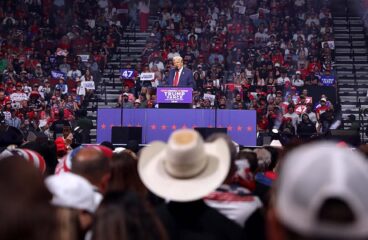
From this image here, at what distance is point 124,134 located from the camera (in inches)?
533

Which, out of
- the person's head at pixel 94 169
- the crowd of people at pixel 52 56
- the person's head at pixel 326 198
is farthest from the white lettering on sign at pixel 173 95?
the person's head at pixel 326 198

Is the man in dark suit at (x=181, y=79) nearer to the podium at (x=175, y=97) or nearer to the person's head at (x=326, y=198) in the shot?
the podium at (x=175, y=97)

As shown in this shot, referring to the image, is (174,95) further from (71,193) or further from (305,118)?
(71,193)

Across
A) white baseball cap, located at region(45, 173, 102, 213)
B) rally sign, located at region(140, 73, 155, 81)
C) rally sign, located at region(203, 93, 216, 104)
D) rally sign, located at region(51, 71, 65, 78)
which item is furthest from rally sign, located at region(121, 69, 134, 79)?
white baseball cap, located at region(45, 173, 102, 213)

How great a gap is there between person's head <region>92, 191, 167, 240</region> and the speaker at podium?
428 inches

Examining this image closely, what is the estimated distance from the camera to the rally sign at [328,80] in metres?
19.5

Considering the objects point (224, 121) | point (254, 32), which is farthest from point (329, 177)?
point (254, 32)

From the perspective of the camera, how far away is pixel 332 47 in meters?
22.2

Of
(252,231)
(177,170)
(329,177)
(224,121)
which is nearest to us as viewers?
(329,177)

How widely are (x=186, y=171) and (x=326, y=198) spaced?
145cm

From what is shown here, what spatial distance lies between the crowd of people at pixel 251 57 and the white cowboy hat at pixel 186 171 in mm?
12008

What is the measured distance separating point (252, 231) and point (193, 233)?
445 millimetres

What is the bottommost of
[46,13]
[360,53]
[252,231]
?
[252,231]

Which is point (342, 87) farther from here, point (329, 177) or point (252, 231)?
point (329, 177)
